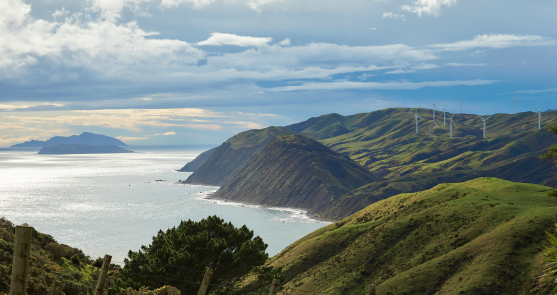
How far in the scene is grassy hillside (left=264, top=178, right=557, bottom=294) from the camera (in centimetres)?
6106

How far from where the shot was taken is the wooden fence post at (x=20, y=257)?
1276 centimetres

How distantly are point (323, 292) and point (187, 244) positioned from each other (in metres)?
32.4

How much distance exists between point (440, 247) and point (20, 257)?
72346mm

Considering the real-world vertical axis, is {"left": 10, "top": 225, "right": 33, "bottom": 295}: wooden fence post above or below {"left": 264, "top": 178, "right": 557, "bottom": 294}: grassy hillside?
above

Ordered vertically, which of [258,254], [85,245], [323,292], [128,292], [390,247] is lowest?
[85,245]

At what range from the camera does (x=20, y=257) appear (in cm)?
1287

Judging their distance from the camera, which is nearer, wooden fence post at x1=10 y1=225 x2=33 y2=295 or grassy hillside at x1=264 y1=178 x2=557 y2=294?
wooden fence post at x1=10 y1=225 x2=33 y2=295

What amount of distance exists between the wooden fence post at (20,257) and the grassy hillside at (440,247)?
188ft

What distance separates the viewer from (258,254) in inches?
1908

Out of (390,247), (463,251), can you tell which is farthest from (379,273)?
(463,251)

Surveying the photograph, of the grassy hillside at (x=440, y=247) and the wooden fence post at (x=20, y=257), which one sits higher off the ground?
the wooden fence post at (x=20, y=257)

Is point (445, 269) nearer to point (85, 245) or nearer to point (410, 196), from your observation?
point (410, 196)

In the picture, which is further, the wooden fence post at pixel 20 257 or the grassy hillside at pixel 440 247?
the grassy hillside at pixel 440 247

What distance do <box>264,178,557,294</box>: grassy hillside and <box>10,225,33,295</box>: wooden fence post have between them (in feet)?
188
